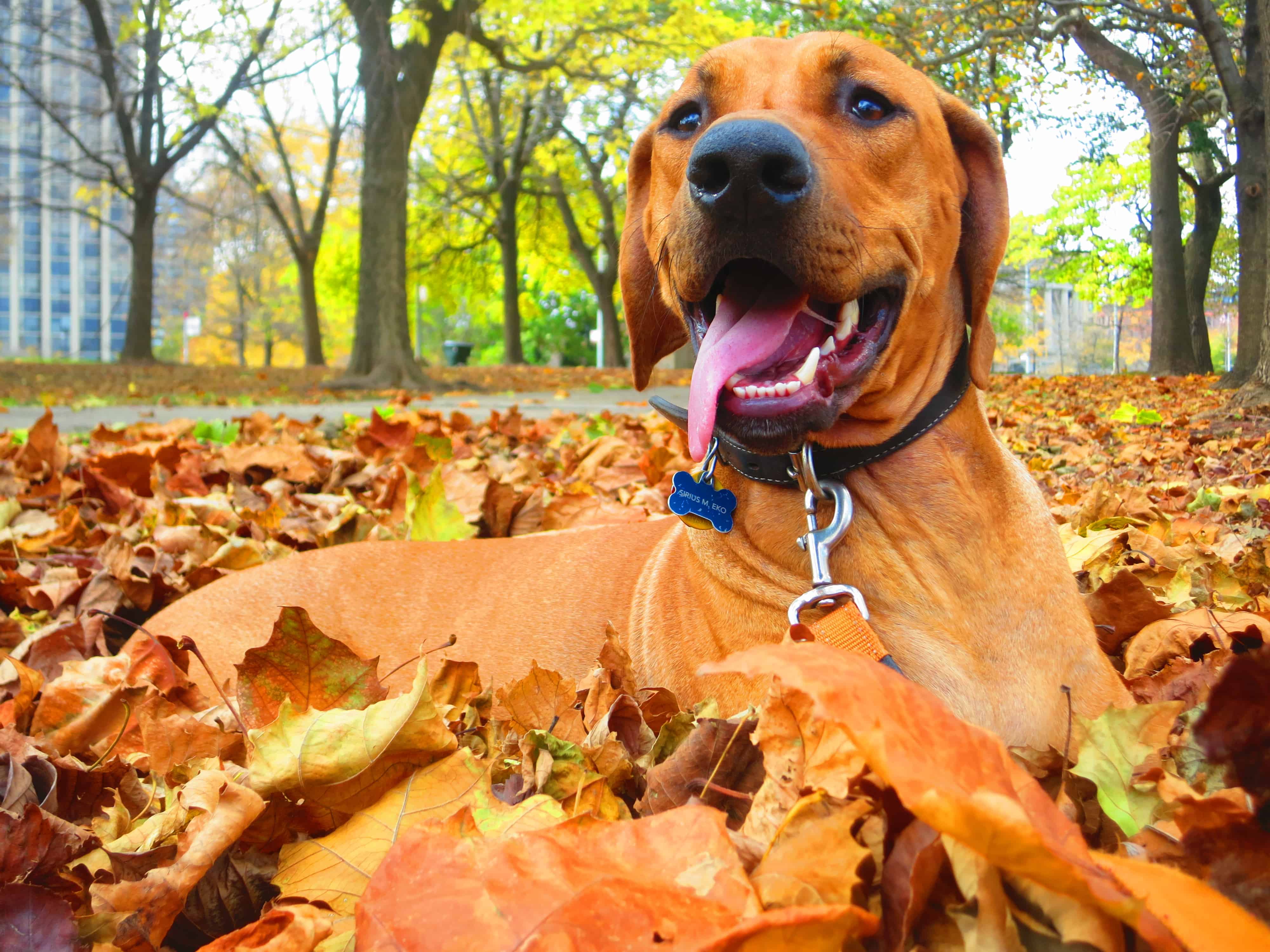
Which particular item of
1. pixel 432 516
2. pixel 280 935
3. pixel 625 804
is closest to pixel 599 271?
pixel 432 516

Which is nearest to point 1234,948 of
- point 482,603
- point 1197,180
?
point 482,603

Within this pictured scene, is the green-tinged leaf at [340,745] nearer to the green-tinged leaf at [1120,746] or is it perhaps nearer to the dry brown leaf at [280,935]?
the dry brown leaf at [280,935]

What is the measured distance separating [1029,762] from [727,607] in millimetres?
778

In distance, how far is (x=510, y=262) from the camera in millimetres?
32562

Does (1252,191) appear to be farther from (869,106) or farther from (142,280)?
(142,280)

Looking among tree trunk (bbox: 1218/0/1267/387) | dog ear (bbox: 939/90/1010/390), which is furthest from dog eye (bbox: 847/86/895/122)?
tree trunk (bbox: 1218/0/1267/387)

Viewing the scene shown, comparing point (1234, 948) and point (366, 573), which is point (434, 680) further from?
point (1234, 948)

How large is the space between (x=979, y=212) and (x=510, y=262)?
31.1 metres

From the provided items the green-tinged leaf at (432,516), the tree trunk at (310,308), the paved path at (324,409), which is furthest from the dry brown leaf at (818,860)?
the tree trunk at (310,308)

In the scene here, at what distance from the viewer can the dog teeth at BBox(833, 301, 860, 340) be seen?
2244mm

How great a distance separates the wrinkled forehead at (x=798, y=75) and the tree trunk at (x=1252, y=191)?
43.4ft

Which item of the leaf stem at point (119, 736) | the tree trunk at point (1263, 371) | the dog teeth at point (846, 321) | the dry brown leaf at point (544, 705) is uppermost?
the tree trunk at point (1263, 371)

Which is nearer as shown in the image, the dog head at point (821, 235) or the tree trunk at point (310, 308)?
the dog head at point (821, 235)

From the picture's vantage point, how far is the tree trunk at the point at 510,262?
3191 cm
